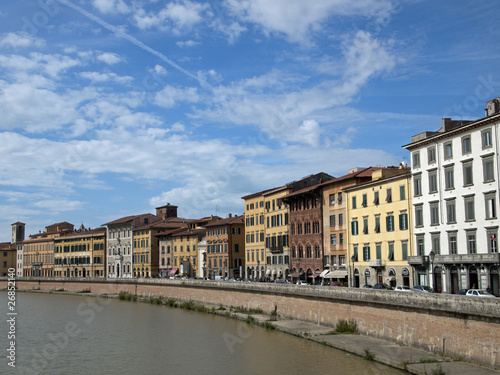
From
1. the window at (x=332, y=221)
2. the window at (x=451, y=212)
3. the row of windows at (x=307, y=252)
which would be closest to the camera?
the window at (x=451, y=212)

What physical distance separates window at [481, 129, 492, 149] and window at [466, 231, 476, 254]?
655cm

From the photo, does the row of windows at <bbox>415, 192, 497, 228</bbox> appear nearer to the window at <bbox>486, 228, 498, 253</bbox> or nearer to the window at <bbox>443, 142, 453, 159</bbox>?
the window at <bbox>486, 228, 498, 253</bbox>

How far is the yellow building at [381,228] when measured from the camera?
51.8 meters

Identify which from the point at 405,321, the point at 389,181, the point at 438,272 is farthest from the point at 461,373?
the point at 389,181

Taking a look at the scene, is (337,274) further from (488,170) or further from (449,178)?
(488,170)

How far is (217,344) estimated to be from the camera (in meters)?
36.4

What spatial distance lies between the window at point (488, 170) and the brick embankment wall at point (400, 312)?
48.4ft

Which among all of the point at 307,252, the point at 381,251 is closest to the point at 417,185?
the point at 381,251

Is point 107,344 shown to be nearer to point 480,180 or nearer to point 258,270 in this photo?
point 480,180

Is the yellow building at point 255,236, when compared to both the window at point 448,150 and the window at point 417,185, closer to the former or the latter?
the window at point 417,185

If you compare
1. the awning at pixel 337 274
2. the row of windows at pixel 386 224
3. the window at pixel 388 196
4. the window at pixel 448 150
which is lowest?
the awning at pixel 337 274

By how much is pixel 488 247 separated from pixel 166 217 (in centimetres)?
8384

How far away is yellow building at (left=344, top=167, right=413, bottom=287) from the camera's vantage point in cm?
5184

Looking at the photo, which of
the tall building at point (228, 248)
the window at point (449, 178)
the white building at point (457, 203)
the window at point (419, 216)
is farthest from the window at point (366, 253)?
the tall building at point (228, 248)
